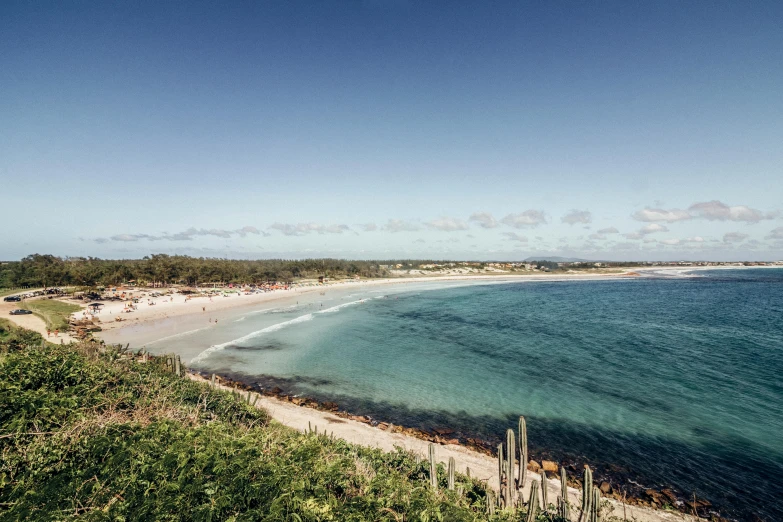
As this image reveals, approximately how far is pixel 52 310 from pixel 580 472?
233 feet

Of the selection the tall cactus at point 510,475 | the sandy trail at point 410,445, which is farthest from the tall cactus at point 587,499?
the sandy trail at point 410,445

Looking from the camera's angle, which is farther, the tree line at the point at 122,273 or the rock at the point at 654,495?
the tree line at the point at 122,273

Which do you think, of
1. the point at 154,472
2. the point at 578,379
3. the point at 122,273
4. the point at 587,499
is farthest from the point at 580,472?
the point at 122,273

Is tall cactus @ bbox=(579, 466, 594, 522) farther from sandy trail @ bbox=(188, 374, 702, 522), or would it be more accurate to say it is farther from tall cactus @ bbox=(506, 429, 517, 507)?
sandy trail @ bbox=(188, 374, 702, 522)

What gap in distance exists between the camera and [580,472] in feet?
53.3

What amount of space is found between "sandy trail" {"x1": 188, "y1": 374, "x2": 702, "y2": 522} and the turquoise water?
81.8 inches

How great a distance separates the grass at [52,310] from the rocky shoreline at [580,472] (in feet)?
130

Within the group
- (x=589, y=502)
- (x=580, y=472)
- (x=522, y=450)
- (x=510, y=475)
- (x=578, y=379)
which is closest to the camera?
(x=589, y=502)

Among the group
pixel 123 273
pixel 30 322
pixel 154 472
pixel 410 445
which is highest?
pixel 123 273

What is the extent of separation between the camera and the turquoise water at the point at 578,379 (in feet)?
57.6

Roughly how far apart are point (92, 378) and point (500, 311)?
61.2 metres

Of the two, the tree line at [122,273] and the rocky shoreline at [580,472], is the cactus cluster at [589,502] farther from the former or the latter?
the tree line at [122,273]

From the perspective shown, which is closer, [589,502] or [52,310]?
[589,502]

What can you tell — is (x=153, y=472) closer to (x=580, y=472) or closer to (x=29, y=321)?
(x=580, y=472)
